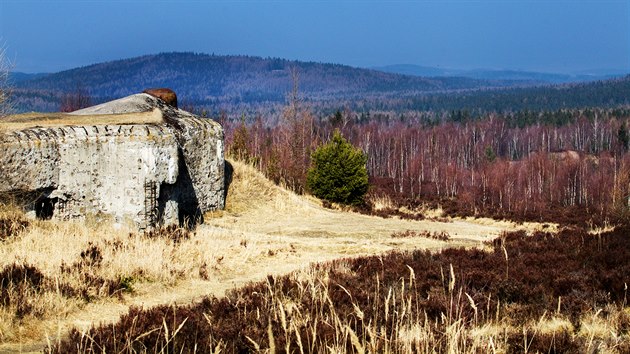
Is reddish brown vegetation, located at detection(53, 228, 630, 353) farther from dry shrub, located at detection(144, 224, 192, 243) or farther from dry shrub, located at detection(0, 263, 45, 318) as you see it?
dry shrub, located at detection(144, 224, 192, 243)

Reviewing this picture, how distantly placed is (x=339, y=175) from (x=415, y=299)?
2032 cm

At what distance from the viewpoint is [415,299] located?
28.8ft

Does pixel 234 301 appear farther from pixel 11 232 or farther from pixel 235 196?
pixel 235 196

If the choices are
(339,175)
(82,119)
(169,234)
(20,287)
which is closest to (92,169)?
(82,119)

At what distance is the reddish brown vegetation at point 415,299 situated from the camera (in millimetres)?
6531

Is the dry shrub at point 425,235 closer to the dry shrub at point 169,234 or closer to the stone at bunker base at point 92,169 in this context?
the stone at bunker base at point 92,169

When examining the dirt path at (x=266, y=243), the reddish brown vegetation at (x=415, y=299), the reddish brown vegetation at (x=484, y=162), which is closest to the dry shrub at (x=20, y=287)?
the dirt path at (x=266, y=243)

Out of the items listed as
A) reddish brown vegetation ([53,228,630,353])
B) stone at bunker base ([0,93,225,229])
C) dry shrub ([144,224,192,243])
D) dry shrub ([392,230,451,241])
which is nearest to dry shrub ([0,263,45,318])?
reddish brown vegetation ([53,228,630,353])

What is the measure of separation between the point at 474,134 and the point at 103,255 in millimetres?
113801

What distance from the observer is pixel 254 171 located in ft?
83.6

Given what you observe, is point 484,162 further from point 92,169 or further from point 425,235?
point 92,169

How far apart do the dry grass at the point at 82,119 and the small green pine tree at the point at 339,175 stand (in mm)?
10782

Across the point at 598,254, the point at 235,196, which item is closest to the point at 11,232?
the point at 235,196

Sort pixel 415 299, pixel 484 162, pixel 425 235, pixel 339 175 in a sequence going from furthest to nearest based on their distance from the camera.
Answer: pixel 484 162 < pixel 339 175 < pixel 425 235 < pixel 415 299
